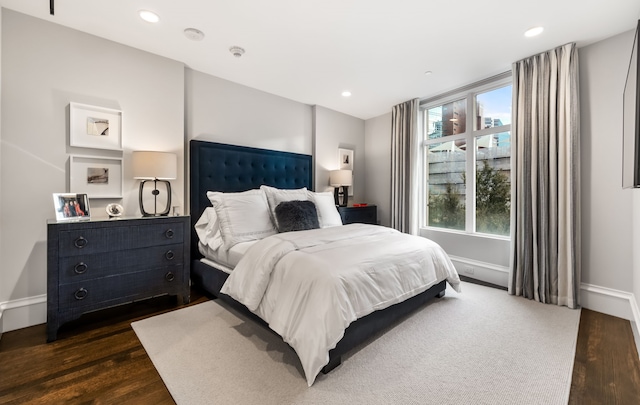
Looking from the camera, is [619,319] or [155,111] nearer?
[619,319]

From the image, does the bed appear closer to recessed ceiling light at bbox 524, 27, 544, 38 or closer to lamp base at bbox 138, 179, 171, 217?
lamp base at bbox 138, 179, 171, 217

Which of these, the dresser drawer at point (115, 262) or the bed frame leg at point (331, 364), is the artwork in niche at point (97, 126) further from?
the bed frame leg at point (331, 364)

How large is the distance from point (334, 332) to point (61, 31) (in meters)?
3.35

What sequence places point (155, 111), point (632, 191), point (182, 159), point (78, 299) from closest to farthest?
point (78, 299), point (632, 191), point (155, 111), point (182, 159)

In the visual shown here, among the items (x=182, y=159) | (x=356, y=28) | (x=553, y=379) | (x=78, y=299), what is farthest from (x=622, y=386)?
(x=182, y=159)

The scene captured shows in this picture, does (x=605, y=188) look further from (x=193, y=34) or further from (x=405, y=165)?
(x=193, y=34)

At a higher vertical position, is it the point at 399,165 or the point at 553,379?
the point at 399,165

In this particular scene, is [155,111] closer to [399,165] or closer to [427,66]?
[427,66]

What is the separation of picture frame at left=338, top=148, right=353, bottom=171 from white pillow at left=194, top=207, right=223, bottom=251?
8.19 feet

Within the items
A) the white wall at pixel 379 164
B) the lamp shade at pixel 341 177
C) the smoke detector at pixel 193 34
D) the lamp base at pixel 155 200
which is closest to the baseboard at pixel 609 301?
the white wall at pixel 379 164

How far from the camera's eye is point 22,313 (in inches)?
86.2

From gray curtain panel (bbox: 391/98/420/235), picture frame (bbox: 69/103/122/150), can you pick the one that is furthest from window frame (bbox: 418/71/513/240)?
picture frame (bbox: 69/103/122/150)

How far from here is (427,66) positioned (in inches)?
121

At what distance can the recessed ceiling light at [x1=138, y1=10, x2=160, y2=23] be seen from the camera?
2170 mm
